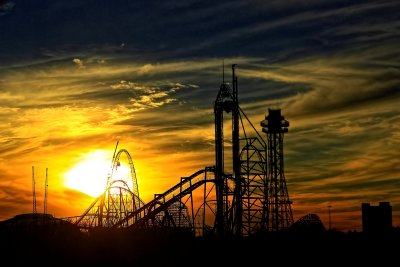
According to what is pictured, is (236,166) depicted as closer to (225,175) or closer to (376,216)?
(225,175)

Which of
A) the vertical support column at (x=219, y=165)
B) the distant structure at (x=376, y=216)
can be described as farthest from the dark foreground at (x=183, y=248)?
the distant structure at (x=376, y=216)

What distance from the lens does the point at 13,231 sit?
8444cm

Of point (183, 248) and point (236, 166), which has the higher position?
point (236, 166)

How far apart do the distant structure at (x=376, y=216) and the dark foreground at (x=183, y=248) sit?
1710cm

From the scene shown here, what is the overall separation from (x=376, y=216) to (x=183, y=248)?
125 ft

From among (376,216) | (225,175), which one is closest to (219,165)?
(225,175)

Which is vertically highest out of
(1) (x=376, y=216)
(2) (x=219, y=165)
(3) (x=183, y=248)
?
(2) (x=219, y=165)

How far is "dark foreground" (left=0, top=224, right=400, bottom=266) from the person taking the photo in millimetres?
67250

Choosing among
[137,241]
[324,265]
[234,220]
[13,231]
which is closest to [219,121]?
[234,220]

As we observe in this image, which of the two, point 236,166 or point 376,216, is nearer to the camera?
point 236,166

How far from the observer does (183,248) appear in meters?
74.5

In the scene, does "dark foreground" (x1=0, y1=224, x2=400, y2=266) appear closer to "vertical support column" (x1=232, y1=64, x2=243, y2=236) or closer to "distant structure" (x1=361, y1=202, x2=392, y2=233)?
"vertical support column" (x1=232, y1=64, x2=243, y2=236)

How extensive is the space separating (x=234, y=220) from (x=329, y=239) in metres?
11.6

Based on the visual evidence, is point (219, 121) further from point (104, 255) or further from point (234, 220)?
point (104, 255)
